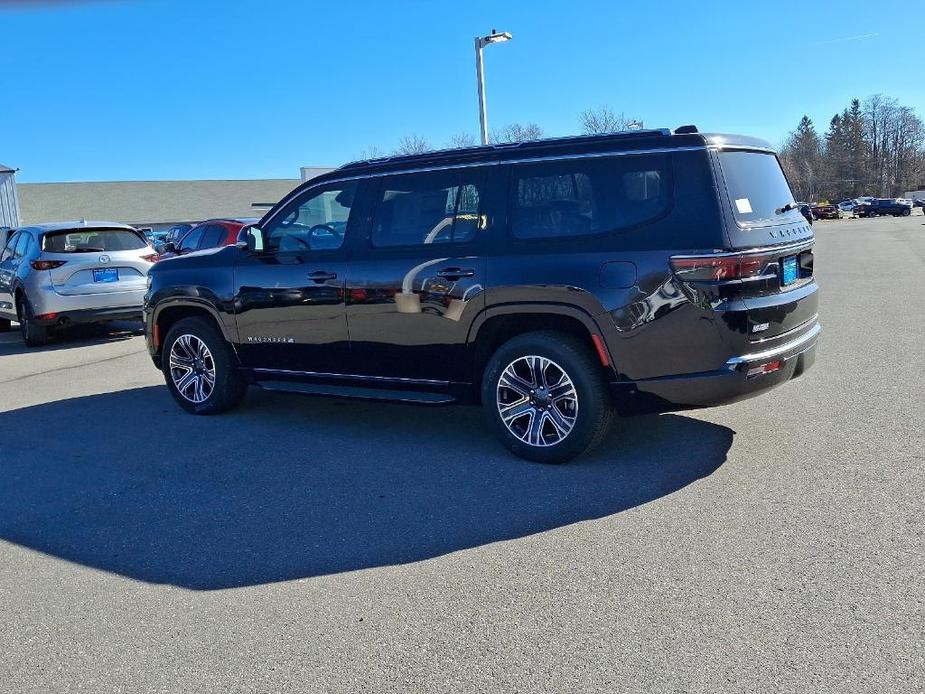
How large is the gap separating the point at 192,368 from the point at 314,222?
1784 mm

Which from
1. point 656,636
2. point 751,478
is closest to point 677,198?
point 751,478

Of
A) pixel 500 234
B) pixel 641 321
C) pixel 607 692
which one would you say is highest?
pixel 500 234

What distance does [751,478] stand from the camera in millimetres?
4723

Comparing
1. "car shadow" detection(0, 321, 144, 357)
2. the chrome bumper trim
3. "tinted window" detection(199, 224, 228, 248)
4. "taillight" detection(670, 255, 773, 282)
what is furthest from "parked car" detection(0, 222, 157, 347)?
the chrome bumper trim

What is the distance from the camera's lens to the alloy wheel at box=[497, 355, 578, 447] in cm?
503

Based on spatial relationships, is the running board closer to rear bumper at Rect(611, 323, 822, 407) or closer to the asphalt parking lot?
the asphalt parking lot

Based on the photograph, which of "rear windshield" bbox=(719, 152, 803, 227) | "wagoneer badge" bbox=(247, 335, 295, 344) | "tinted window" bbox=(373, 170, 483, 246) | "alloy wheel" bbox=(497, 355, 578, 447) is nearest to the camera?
"rear windshield" bbox=(719, 152, 803, 227)

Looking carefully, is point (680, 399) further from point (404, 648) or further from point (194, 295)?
point (194, 295)

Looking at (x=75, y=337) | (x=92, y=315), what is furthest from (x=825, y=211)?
(x=92, y=315)

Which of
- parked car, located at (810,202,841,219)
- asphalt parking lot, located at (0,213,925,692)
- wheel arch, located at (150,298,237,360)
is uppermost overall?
parked car, located at (810,202,841,219)

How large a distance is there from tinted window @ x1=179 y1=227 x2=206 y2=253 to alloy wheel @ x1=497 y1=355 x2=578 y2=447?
11.1m

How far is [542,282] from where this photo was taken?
492cm

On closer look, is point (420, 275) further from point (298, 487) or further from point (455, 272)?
point (298, 487)

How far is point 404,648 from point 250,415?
13.3 ft
